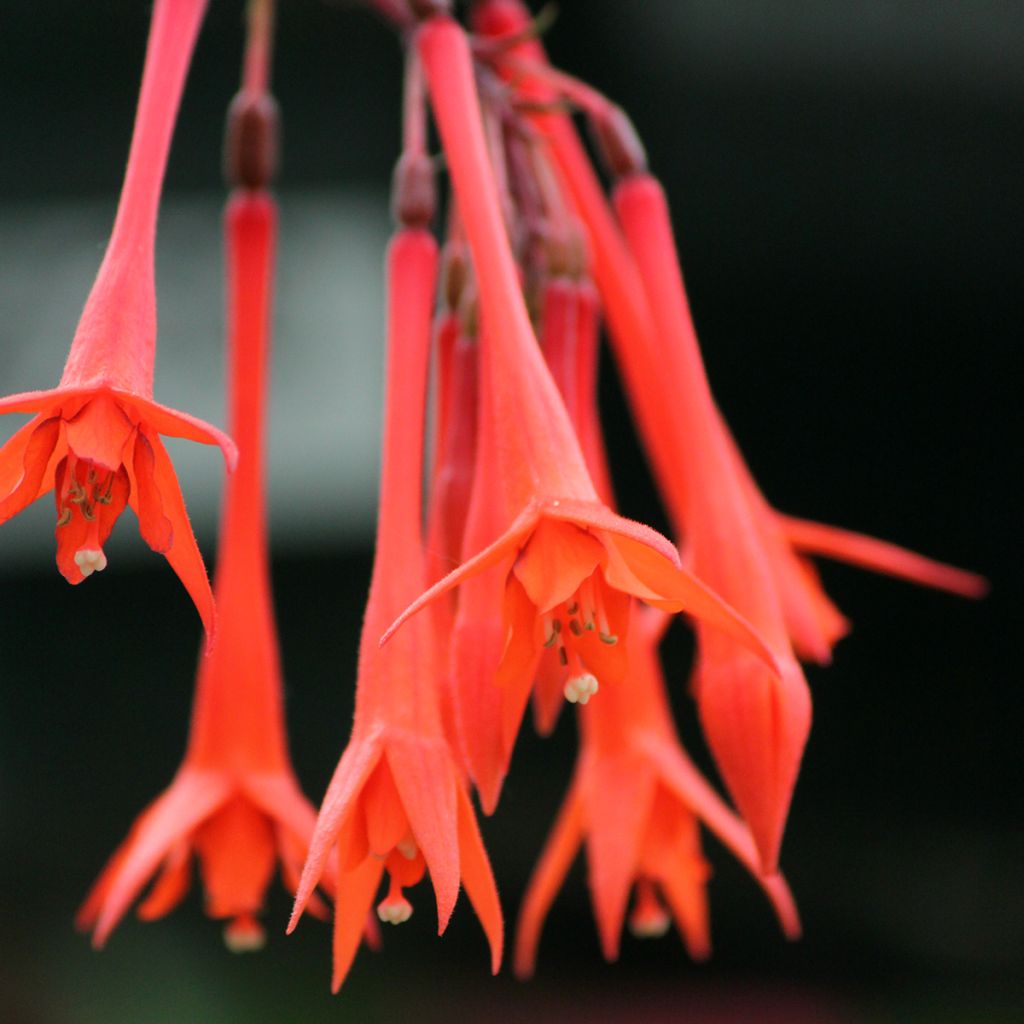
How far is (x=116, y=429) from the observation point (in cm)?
32

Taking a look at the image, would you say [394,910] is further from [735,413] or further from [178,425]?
[735,413]

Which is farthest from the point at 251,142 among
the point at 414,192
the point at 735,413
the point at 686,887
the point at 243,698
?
the point at 735,413

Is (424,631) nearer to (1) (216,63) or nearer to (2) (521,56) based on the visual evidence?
(2) (521,56)

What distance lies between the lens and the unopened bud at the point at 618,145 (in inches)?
20.0

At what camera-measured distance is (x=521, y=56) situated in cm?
59

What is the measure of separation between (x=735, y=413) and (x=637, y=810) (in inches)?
44.9

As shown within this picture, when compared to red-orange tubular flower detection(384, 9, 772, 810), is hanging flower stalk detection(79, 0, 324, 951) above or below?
below

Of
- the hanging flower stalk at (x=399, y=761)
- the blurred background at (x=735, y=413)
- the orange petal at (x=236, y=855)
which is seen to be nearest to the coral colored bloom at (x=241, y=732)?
the orange petal at (x=236, y=855)

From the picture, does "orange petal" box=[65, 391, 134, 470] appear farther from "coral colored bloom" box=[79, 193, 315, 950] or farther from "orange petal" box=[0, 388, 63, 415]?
"coral colored bloom" box=[79, 193, 315, 950]

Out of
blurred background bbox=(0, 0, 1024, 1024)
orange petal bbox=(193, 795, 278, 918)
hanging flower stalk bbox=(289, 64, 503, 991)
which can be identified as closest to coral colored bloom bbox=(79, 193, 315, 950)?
orange petal bbox=(193, 795, 278, 918)

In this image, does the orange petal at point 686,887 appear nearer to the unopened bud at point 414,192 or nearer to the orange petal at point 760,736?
the orange petal at point 760,736

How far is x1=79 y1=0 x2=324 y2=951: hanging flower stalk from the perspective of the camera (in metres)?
0.48

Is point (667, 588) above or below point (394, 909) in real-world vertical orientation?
above

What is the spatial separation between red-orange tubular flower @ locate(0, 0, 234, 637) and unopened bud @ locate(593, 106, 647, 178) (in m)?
0.20
